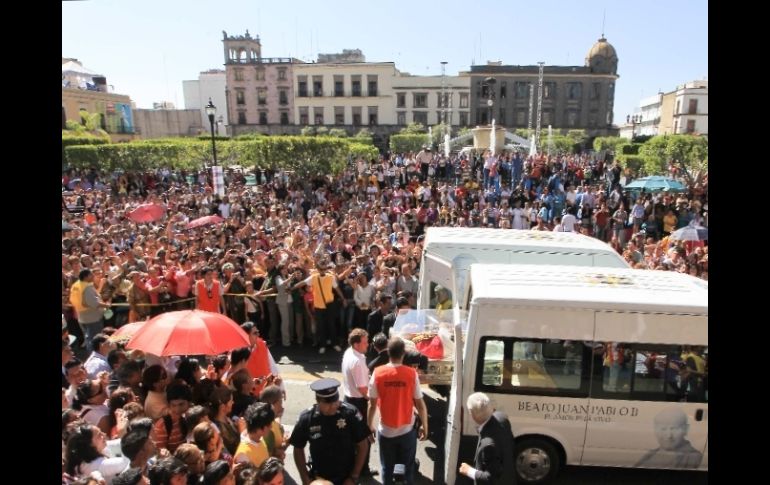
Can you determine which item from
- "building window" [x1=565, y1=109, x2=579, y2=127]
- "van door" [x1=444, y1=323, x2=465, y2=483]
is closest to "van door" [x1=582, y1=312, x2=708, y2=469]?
"van door" [x1=444, y1=323, x2=465, y2=483]

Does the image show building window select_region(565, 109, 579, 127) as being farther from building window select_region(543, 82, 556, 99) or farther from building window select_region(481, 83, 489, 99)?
building window select_region(481, 83, 489, 99)

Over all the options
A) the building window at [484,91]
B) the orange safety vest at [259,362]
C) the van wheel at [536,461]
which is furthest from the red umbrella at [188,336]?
the building window at [484,91]

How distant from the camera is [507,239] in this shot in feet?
28.7

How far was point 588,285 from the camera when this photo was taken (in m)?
5.90

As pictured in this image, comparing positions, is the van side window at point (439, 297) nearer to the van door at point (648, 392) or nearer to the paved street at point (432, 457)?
the paved street at point (432, 457)

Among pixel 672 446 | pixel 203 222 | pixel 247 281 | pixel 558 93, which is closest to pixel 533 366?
pixel 672 446

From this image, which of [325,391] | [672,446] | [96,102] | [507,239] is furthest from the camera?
[96,102]

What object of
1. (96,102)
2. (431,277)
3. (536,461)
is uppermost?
(96,102)

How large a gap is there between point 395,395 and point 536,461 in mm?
1923

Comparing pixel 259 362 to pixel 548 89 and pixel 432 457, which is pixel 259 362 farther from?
→ pixel 548 89

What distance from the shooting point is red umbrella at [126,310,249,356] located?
17.7 ft

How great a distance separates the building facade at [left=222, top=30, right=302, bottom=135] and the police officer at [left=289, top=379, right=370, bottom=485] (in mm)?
74608
